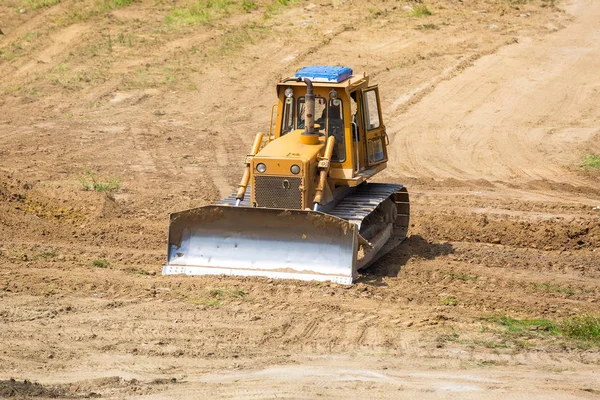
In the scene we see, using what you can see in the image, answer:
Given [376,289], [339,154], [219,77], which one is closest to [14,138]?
[219,77]

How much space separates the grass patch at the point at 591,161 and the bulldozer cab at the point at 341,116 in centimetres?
767

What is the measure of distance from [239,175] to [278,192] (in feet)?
21.6

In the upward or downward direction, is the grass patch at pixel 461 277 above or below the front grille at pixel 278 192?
below

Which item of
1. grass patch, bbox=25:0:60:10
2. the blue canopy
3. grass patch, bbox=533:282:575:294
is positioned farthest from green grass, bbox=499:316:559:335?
grass patch, bbox=25:0:60:10

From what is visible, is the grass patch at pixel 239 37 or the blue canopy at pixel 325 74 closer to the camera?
the blue canopy at pixel 325 74

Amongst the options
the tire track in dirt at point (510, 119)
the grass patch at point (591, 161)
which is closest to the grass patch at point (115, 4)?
the tire track in dirt at point (510, 119)

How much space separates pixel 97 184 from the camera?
56.1ft

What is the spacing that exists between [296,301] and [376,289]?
A: 112cm

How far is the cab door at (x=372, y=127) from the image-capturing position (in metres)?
12.9

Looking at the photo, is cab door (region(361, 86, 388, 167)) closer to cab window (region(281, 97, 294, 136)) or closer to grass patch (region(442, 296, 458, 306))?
cab window (region(281, 97, 294, 136))

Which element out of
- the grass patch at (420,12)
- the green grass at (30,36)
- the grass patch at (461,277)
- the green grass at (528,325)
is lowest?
the green grass at (30,36)

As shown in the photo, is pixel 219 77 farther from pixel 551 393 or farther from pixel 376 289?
pixel 551 393

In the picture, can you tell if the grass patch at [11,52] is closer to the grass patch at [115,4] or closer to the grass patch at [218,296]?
the grass patch at [115,4]

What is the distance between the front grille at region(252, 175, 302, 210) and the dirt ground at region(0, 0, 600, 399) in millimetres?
1014
